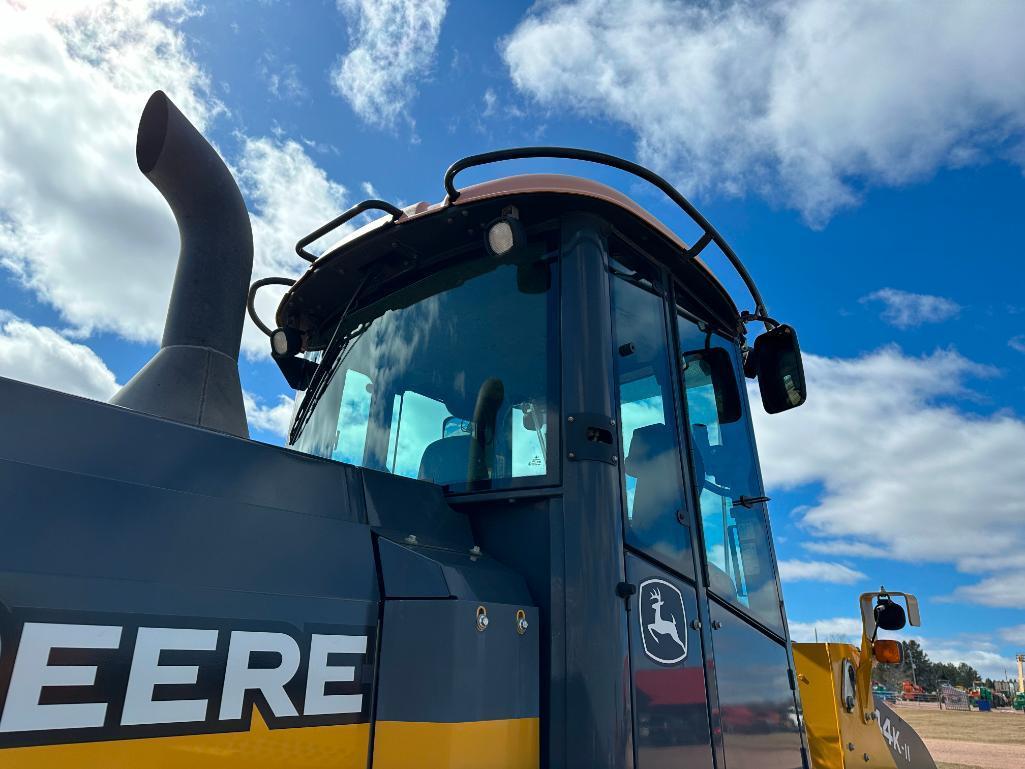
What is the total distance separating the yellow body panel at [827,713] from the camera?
3.39m

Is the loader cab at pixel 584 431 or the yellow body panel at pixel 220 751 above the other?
the loader cab at pixel 584 431

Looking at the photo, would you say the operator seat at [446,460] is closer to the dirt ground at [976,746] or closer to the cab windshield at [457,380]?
the cab windshield at [457,380]

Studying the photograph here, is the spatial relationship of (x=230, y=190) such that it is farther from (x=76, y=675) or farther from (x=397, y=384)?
(x=76, y=675)

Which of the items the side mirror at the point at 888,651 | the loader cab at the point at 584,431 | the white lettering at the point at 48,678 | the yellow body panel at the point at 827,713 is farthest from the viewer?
the side mirror at the point at 888,651

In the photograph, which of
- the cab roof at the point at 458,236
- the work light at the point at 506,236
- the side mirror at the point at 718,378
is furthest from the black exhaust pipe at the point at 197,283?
the side mirror at the point at 718,378

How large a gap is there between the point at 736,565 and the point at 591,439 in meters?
1.00

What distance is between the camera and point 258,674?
132cm

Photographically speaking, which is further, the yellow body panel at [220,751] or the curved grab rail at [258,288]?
the curved grab rail at [258,288]

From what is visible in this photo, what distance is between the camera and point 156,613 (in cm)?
124

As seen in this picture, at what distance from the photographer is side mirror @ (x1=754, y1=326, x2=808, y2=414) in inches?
116

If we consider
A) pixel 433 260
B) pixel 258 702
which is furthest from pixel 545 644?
pixel 433 260

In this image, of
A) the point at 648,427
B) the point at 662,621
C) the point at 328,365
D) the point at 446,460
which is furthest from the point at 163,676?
the point at 328,365

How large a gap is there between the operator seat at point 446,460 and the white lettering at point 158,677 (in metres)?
1.04

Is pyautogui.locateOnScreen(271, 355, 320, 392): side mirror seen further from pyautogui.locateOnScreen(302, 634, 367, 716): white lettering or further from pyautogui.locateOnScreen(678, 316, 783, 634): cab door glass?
pyautogui.locateOnScreen(302, 634, 367, 716): white lettering
